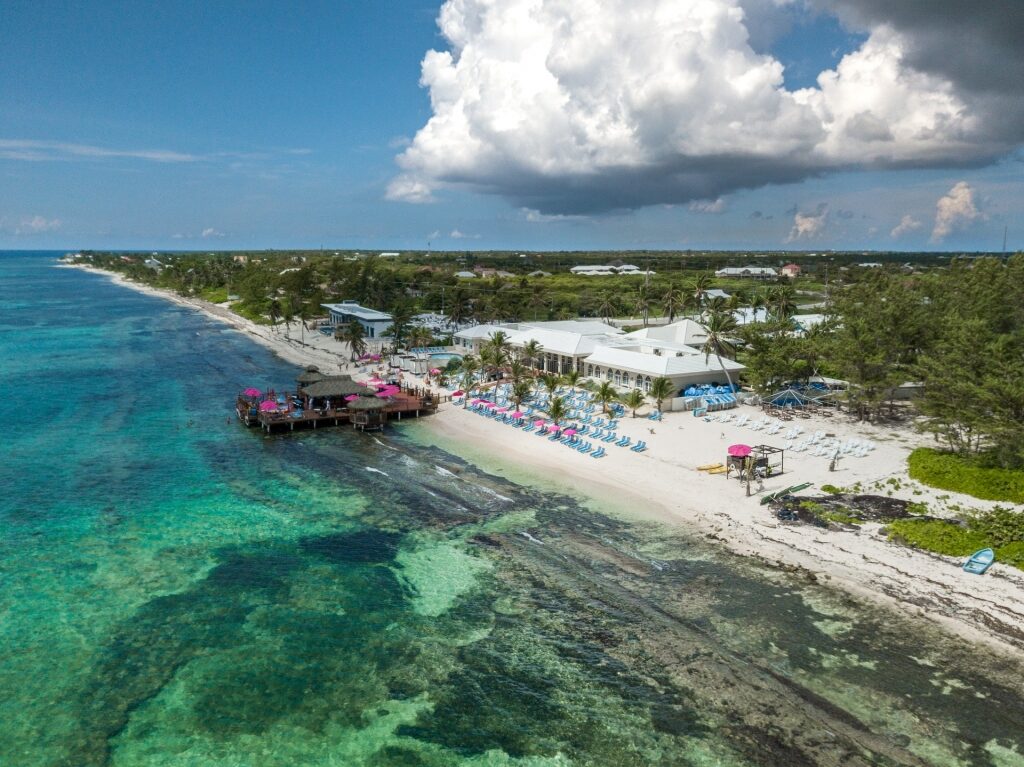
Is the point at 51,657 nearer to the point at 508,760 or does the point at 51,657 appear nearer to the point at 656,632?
the point at 508,760

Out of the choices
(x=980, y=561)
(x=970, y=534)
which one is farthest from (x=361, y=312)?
(x=980, y=561)

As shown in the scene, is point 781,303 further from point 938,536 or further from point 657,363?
point 938,536

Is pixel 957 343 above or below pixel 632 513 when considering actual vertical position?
above

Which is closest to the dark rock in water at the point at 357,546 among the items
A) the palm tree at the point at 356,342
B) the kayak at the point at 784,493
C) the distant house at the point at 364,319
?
the kayak at the point at 784,493

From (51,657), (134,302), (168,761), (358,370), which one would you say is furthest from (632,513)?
(134,302)

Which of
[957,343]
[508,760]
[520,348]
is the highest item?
[957,343]

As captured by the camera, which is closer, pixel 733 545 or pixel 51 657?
pixel 51 657

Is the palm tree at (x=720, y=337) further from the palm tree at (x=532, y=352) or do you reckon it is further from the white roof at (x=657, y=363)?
the palm tree at (x=532, y=352)
